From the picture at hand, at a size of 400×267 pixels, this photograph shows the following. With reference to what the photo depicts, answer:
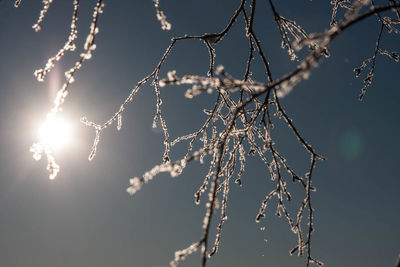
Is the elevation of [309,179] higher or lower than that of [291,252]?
higher

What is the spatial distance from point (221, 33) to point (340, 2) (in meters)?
1.41

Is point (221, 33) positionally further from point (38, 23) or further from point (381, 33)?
point (381, 33)

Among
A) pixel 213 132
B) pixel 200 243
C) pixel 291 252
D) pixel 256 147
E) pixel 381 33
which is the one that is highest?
pixel 381 33

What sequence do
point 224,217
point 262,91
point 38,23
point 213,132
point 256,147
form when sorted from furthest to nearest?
point 213,132 → point 256,147 → point 224,217 → point 38,23 → point 262,91

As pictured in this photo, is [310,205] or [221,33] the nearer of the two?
[310,205]

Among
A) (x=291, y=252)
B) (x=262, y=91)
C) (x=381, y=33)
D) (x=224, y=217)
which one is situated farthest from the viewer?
(x=381, y=33)

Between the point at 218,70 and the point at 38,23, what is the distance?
826 millimetres

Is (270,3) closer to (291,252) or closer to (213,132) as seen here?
(213,132)

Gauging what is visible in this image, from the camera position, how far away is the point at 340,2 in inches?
116

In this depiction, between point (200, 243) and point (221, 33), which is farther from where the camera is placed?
point (221, 33)

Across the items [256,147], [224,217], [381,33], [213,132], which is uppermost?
[381,33]

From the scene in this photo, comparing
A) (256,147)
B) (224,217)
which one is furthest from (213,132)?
(224,217)

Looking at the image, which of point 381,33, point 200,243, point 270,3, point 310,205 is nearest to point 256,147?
point 310,205

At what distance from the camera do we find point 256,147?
253 centimetres
